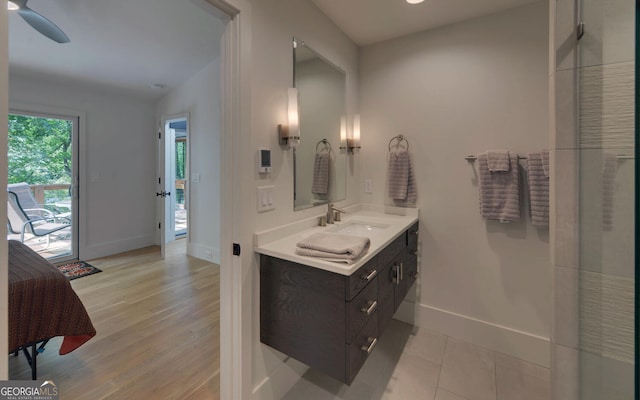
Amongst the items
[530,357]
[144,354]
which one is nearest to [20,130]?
[144,354]

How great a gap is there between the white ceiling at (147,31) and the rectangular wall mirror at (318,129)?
395 millimetres

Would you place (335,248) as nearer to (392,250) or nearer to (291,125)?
(392,250)

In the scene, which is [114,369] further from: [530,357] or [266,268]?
[530,357]

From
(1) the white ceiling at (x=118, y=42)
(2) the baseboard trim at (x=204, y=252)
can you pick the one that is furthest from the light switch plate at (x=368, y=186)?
(2) the baseboard trim at (x=204, y=252)

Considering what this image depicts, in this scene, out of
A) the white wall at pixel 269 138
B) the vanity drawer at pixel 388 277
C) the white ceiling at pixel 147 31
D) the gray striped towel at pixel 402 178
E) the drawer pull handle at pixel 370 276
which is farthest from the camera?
the gray striped towel at pixel 402 178

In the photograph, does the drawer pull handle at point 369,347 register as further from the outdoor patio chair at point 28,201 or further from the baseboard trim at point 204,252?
the outdoor patio chair at point 28,201

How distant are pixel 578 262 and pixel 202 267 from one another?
369cm

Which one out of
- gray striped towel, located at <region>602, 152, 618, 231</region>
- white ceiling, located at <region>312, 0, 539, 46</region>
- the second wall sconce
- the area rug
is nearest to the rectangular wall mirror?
the second wall sconce

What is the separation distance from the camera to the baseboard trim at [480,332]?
6.44 ft

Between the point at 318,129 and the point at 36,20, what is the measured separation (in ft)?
6.76

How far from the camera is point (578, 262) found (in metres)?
1.10

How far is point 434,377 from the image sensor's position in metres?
1.80

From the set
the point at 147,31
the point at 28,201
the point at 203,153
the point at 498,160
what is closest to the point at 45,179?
the point at 28,201

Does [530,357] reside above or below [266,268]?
below
